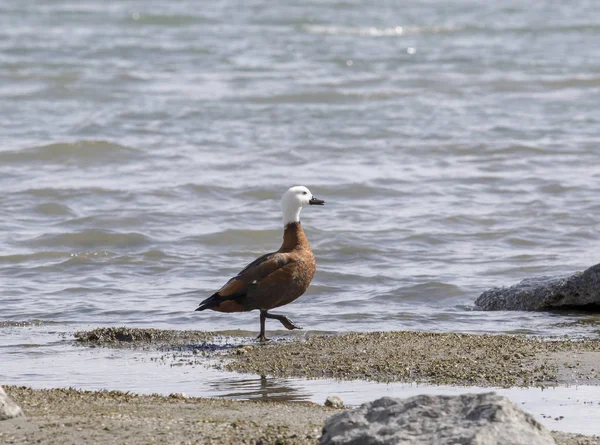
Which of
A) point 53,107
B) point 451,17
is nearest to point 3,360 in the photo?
point 53,107

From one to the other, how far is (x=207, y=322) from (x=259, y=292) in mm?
1113

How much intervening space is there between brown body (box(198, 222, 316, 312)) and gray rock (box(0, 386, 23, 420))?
2.62 metres

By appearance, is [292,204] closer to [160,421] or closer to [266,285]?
[266,285]

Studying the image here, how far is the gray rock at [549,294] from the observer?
9.45 m

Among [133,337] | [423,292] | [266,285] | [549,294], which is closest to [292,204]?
[266,285]

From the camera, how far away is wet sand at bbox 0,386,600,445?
5254mm

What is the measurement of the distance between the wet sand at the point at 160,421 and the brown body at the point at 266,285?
1.89 m

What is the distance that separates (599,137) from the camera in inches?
727

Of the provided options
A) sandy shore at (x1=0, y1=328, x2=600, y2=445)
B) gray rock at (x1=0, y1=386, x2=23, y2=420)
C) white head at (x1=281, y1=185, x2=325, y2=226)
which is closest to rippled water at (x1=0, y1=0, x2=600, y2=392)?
sandy shore at (x1=0, y1=328, x2=600, y2=445)

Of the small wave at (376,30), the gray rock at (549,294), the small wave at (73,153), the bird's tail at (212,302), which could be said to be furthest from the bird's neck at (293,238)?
the small wave at (376,30)

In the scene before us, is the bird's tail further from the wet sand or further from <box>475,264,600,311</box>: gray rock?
<box>475,264,600,311</box>: gray rock

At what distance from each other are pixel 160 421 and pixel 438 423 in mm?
1588

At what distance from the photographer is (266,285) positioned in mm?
8211

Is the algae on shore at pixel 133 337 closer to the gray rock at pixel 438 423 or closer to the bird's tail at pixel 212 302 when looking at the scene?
the bird's tail at pixel 212 302
